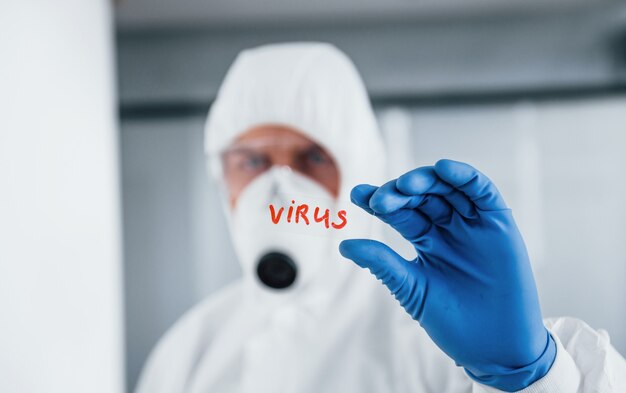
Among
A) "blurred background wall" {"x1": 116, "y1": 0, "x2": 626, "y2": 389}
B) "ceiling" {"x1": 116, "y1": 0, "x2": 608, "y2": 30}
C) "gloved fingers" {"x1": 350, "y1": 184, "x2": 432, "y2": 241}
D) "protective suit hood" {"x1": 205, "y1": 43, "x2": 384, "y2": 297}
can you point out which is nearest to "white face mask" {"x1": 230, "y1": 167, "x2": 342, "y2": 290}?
"protective suit hood" {"x1": 205, "y1": 43, "x2": 384, "y2": 297}

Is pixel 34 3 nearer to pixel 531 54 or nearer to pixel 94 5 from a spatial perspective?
pixel 94 5

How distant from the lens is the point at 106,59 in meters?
1.54

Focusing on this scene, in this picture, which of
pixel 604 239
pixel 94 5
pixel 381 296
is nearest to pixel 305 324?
pixel 381 296

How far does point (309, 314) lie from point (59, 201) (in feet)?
2.08

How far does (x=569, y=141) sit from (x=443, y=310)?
3.12ft

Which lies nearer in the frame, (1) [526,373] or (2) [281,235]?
(1) [526,373]

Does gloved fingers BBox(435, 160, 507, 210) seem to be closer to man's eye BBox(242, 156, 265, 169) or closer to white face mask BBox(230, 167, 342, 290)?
white face mask BBox(230, 167, 342, 290)

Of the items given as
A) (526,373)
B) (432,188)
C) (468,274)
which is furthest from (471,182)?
(526,373)

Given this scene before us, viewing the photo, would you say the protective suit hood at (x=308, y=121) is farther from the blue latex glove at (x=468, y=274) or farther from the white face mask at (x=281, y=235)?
the blue latex glove at (x=468, y=274)

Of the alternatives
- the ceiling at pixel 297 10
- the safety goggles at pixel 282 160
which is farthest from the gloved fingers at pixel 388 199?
the ceiling at pixel 297 10

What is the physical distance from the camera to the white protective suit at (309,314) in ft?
3.63

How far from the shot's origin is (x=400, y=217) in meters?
0.77

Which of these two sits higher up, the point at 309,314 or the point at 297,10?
the point at 297,10

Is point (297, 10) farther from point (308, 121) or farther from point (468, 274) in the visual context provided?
point (468, 274)
